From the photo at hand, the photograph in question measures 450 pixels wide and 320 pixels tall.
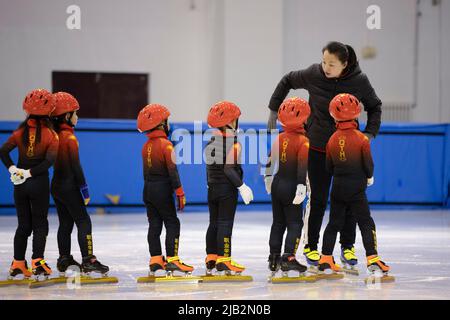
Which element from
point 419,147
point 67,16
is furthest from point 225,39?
point 419,147

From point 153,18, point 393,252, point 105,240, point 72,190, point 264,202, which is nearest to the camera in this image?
point 72,190

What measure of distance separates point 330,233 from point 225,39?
9.61 m

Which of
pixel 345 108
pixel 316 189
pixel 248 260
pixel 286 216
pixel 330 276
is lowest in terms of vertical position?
pixel 248 260

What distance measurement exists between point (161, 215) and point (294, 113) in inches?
50.4

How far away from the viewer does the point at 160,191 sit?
5.54 m

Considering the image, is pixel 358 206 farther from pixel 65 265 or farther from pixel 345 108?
pixel 65 265

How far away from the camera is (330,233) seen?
573cm

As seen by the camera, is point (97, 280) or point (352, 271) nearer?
point (97, 280)

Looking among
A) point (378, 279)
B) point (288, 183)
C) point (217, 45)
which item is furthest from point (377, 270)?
point (217, 45)

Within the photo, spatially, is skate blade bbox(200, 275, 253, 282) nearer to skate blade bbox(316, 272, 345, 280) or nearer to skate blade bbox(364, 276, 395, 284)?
skate blade bbox(316, 272, 345, 280)

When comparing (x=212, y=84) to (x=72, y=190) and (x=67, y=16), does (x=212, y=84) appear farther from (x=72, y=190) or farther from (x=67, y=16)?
(x=72, y=190)

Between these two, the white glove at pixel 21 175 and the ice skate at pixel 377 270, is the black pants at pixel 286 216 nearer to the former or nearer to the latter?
the ice skate at pixel 377 270

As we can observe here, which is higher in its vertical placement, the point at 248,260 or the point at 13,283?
the point at 13,283

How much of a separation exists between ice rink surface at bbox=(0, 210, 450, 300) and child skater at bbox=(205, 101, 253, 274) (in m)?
0.30
